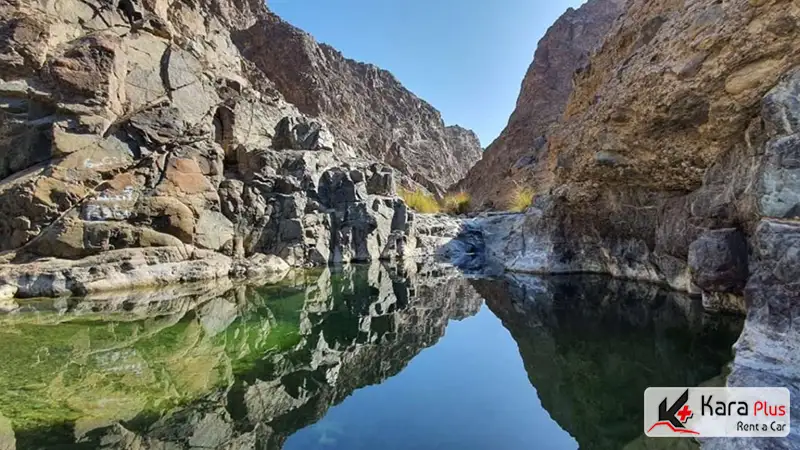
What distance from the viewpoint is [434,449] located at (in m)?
3.46

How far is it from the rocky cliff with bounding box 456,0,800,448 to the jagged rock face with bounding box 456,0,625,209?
2522 centimetres

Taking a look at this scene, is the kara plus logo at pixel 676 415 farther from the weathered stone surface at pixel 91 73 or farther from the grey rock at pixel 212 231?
the weathered stone surface at pixel 91 73

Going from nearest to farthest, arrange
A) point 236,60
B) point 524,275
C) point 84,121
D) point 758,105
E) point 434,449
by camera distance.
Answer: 1. point 434,449
2. point 758,105
3. point 84,121
4. point 524,275
5. point 236,60

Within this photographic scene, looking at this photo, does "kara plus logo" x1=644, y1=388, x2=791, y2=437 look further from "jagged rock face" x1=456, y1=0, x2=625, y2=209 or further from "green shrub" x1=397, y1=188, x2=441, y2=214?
"jagged rock face" x1=456, y1=0, x2=625, y2=209

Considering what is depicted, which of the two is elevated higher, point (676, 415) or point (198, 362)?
point (198, 362)

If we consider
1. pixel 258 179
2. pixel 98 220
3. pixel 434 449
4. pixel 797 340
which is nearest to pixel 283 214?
pixel 258 179

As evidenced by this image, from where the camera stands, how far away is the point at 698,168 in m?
8.62

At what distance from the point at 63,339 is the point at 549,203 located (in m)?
13.9

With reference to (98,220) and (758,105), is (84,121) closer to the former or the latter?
(98,220)

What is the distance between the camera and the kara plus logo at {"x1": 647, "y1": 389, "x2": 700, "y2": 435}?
346 centimetres

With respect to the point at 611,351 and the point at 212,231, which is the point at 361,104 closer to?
the point at 212,231

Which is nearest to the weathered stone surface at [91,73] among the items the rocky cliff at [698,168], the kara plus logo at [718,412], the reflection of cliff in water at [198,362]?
the reflection of cliff in water at [198,362]

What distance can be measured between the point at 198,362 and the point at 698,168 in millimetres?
10011

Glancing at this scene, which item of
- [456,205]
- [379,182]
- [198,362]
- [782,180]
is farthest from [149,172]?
[456,205]
